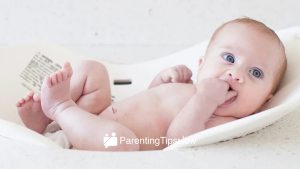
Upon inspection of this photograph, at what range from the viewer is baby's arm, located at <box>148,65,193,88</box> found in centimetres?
100

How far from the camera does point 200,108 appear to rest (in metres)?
0.84

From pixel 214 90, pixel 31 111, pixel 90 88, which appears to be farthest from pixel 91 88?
pixel 214 90

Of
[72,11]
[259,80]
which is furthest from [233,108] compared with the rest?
[72,11]

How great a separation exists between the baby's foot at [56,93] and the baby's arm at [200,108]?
160mm

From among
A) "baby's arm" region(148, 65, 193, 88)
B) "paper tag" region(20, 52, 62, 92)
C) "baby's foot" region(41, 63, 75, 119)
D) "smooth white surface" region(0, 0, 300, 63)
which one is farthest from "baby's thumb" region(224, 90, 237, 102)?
"smooth white surface" region(0, 0, 300, 63)

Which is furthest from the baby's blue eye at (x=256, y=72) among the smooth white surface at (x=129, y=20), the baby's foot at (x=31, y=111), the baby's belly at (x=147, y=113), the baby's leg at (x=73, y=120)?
the smooth white surface at (x=129, y=20)

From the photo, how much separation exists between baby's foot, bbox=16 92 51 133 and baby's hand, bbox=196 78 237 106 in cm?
25

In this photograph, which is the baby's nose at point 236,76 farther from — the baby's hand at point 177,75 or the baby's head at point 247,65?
the baby's hand at point 177,75

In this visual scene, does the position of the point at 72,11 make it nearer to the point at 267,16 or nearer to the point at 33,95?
the point at 267,16

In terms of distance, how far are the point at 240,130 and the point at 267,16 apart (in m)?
0.82

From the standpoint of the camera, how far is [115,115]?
913 mm

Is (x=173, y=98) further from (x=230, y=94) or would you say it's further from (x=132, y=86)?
(x=132, y=86)

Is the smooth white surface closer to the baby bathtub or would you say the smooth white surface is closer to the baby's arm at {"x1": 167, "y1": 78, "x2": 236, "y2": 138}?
the baby bathtub

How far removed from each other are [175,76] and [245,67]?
5.5 inches
